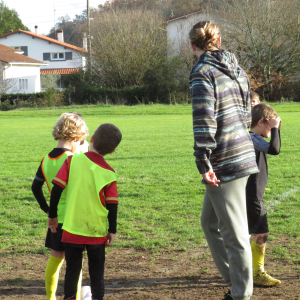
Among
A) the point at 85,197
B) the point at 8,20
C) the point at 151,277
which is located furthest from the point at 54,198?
the point at 8,20

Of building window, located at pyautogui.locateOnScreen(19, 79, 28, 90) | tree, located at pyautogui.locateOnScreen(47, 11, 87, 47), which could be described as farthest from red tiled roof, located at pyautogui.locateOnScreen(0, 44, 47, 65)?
tree, located at pyautogui.locateOnScreen(47, 11, 87, 47)

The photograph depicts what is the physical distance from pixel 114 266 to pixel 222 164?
1892 mm

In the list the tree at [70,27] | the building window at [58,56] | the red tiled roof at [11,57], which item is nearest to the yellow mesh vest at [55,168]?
the red tiled roof at [11,57]

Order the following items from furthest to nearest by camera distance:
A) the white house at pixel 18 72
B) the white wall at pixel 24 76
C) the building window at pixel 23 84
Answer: the building window at pixel 23 84 → the white wall at pixel 24 76 → the white house at pixel 18 72

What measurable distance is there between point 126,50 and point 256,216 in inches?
1475

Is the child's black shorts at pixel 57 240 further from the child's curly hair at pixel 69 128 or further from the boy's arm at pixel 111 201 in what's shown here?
the child's curly hair at pixel 69 128

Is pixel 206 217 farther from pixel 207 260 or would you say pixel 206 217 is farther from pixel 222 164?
pixel 207 260

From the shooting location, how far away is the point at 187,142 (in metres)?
14.1

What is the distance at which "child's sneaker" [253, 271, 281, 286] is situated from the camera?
3537 millimetres

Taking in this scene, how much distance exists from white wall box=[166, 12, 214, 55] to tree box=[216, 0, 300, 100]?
231 inches

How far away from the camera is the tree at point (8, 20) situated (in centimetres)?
7212

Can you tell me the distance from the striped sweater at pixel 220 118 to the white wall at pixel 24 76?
47.2m

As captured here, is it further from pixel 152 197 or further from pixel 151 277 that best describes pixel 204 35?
pixel 152 197

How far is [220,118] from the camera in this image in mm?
2760
